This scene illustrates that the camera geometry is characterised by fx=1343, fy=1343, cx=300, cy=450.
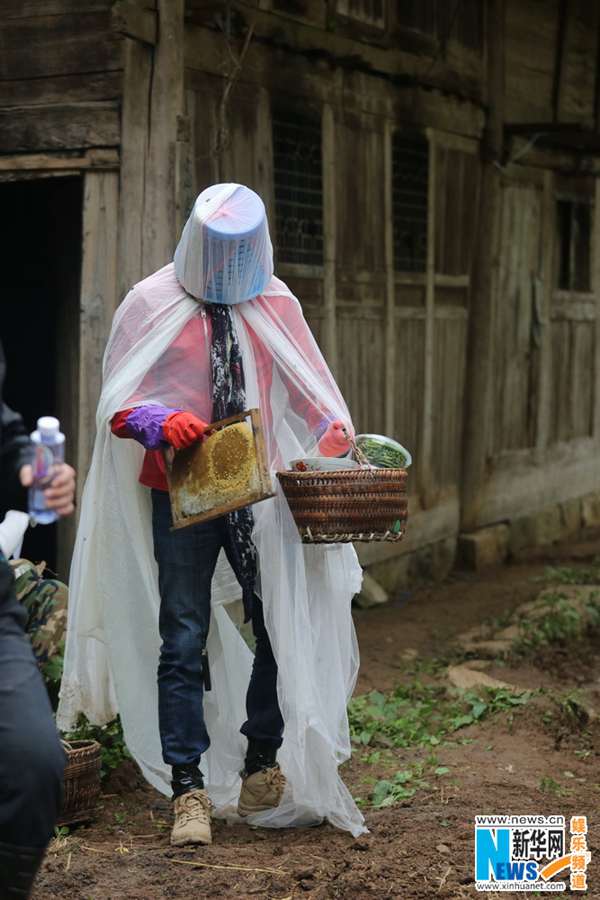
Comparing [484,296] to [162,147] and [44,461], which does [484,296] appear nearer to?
[162,147]

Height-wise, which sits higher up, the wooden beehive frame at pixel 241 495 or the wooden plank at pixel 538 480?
the wooden beehive frame at pixel 241 495

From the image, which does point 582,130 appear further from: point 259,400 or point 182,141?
point 259,400

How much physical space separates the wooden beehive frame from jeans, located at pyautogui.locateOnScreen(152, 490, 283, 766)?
0.18 meters

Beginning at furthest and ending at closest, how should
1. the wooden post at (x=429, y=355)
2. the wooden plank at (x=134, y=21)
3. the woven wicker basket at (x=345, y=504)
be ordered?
the wooden post at (x=429, y=355) → the wooden plank at (x=134, y=21) → the woven wicker basket at (x=345, y=504)

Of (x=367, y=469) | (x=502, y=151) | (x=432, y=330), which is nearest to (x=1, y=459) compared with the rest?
(x=367, y=469)

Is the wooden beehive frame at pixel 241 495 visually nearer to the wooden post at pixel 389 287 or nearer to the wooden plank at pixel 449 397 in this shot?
the wooden post at pixel 389 287

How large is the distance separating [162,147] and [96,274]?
0.63m

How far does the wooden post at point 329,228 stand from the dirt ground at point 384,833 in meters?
2.02

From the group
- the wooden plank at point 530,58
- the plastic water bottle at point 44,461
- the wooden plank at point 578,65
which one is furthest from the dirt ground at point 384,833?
the wooden plank at point 578,65

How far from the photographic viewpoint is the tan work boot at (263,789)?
443cm

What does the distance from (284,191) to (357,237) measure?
2.81 feet

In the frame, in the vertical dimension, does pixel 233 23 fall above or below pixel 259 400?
above

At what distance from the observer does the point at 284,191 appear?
7.16 metres

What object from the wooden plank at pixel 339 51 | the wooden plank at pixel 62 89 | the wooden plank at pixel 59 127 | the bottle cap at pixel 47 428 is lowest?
the bottle cap at pixel 47 428
